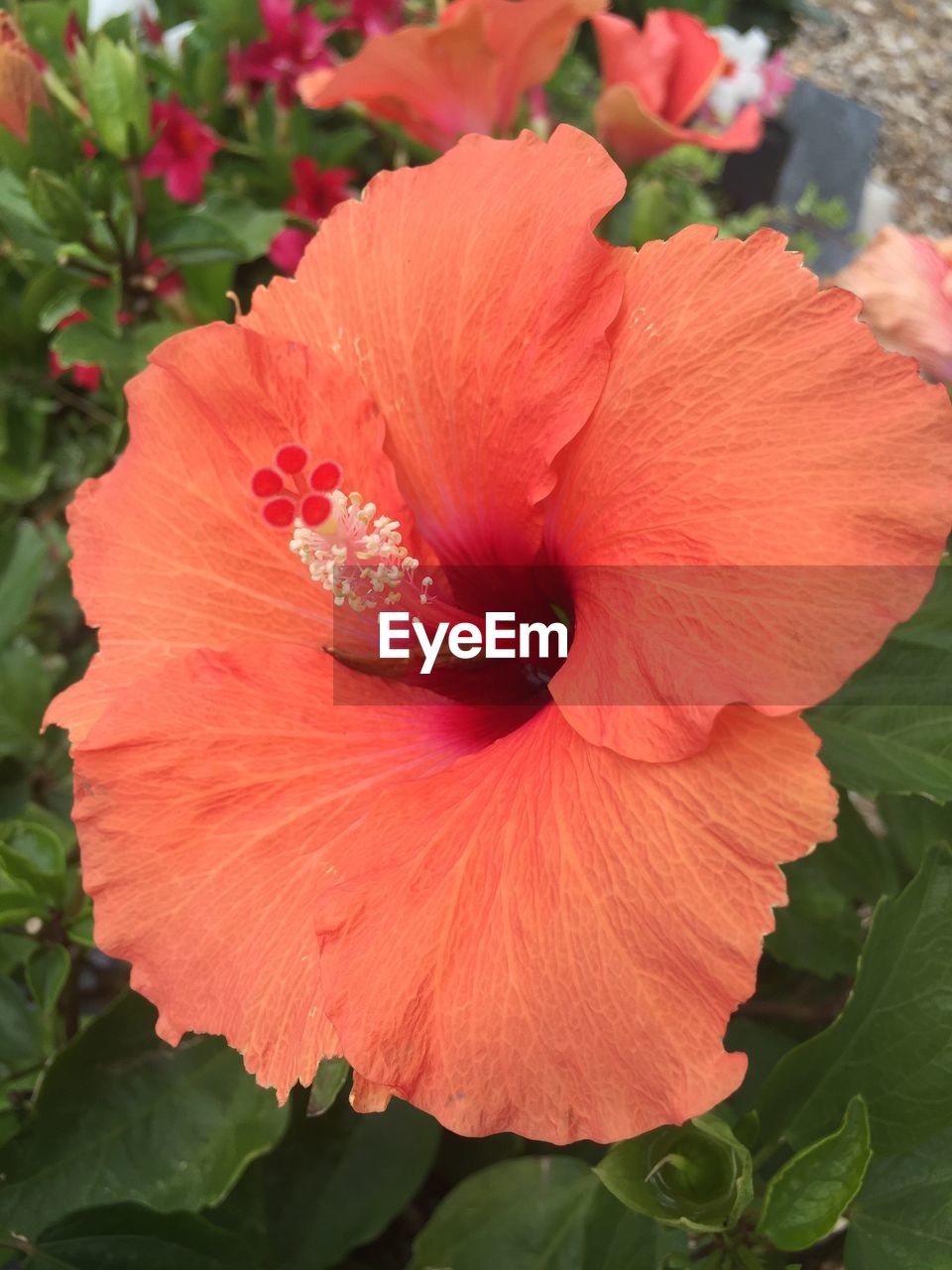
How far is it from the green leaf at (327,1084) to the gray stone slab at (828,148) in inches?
144

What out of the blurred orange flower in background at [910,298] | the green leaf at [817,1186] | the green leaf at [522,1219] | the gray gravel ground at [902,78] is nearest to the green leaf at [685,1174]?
the green leaf at [817,1186]

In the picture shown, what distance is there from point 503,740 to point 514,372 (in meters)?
0.21

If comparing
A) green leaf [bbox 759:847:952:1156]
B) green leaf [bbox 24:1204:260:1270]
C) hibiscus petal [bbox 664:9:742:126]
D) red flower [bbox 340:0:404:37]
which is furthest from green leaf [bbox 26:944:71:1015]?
red flower [bbox 340:0:404:37]

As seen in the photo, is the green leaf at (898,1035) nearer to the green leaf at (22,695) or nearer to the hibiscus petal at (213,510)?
the hibiscus petal at (213,510)

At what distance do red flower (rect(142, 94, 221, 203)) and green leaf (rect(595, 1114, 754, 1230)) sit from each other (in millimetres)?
1059

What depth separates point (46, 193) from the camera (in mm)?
956

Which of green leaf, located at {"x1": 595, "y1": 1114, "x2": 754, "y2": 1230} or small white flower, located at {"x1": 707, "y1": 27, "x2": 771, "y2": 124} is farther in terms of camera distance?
small white flower, located at {"x1": 707, "y1": 27, "x2": 771, "y2": 124}

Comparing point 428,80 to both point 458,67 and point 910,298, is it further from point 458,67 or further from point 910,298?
point 910,298

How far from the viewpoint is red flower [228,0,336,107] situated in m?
1.36

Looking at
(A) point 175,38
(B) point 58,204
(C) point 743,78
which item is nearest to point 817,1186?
(B) point 58,204

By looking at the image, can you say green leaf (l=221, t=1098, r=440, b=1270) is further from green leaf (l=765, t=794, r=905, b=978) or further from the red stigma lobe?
the red stigma lobe

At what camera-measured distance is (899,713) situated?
0.75 m

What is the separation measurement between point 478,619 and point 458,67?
24.4 inches

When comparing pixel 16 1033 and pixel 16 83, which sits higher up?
pixel 16 83
